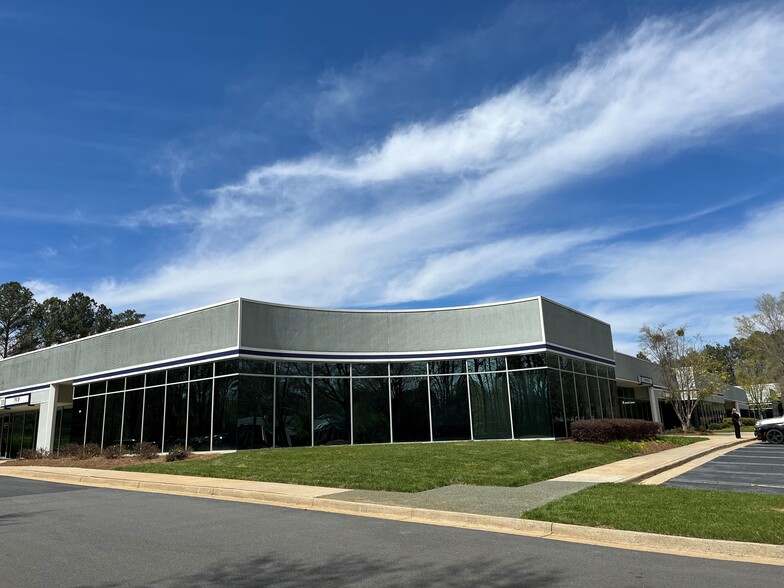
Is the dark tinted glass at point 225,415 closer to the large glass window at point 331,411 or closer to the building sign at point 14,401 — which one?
the large glass window at point 331,411

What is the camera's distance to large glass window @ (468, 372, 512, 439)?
26.2 metres

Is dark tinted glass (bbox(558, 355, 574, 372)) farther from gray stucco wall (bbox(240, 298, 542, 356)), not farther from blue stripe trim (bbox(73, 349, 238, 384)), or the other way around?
blue stripe trim (bbox(73, 349, 238, 384))

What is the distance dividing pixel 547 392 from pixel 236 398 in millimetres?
13082

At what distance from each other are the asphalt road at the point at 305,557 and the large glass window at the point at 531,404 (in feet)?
57.4

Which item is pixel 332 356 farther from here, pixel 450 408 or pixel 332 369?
pixel 450 408

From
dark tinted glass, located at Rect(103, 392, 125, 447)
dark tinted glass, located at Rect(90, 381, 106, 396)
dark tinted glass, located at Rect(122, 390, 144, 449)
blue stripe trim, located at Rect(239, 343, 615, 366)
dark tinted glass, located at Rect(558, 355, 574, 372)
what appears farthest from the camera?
dark tinted glass, located at Rect(90, 381, 106, 396)

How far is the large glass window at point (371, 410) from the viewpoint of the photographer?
2600 centimetres

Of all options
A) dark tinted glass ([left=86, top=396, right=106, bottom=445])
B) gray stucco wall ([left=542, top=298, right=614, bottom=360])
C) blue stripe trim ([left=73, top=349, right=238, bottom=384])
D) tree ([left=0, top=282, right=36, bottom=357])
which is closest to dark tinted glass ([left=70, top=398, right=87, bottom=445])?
dark tinted glass ([left=86, top=396, right=106, bottom=445])

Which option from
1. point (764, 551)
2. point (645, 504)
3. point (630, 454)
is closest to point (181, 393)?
point (630, 454)

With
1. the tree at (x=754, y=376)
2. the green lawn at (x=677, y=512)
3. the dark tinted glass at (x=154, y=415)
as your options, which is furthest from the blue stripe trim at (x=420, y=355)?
the tree at (x=754, y=376)

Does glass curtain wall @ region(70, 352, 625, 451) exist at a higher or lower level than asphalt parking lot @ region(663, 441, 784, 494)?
higher

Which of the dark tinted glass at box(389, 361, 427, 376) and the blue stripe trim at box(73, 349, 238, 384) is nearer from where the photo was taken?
the blue stripe trim at box(73, 349, 238, 384)

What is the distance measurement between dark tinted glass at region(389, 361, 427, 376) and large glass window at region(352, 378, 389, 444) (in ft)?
2.18

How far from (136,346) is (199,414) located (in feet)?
20.1
